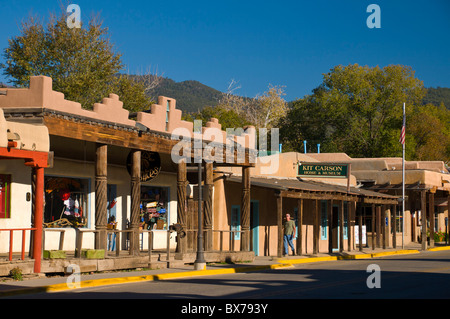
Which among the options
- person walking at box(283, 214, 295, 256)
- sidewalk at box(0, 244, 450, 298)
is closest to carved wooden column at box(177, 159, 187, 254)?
sidewalk at box(0, 244, 450, 298)

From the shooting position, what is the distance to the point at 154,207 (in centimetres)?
2689

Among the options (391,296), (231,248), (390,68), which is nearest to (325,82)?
(390,68)

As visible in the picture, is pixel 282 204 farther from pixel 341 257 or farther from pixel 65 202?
pixel 65 202

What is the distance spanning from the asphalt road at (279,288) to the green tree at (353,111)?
2428 inches

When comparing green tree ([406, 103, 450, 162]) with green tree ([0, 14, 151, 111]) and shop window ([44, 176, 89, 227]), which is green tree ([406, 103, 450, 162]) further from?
shop window ([44, 176, 89, 227])

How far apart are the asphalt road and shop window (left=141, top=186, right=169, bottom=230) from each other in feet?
24.4

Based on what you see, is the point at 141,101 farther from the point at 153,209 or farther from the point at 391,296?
the point at 391,296

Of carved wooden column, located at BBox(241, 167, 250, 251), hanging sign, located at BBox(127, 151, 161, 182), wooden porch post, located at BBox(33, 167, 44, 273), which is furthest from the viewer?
carved wooden column, located at BBox(241, 167, 250, 251)

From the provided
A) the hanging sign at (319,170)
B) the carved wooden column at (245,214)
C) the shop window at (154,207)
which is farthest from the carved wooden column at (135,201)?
the hanging sign at (319,170)

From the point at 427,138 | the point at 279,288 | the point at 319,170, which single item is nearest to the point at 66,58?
the point at 319,170

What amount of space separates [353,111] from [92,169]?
204 ft

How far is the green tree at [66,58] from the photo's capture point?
46.9 meters

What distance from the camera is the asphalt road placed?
13.6 metres

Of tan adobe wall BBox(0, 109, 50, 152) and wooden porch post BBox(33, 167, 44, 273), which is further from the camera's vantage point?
wooden porch post BBox(33, 167, 44, 273)
